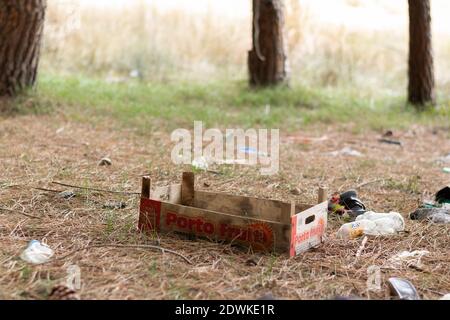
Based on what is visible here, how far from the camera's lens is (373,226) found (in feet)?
9.61

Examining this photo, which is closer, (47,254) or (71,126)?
(47,254)

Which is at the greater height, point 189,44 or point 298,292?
point 189,44

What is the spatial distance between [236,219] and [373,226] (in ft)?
2.32

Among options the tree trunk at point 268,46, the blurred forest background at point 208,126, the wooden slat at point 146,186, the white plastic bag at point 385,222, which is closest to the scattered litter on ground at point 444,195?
the blurred forest background at point 208,126

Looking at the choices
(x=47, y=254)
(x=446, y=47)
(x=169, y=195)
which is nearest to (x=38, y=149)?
(x=169, y=195)

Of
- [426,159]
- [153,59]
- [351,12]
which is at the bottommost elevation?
[426,159]

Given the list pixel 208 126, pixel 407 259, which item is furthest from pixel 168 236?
pixel 208 126

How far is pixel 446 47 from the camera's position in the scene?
34.3 ft

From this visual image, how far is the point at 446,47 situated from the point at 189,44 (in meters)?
4.14

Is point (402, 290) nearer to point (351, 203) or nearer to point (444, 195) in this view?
point (351, 203)

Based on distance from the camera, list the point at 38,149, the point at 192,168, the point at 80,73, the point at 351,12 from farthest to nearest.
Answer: the point at 351,12 → the point at 80,73 → the point at 38,149 → the point at 192,168

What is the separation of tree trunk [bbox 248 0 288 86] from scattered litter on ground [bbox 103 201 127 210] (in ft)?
17.3

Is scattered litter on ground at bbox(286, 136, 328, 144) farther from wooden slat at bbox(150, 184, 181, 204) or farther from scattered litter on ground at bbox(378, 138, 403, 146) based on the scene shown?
wooden slat at bbox(150, 184, 181, 204)

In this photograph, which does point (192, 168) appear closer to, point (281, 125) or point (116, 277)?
point (116, 277)
